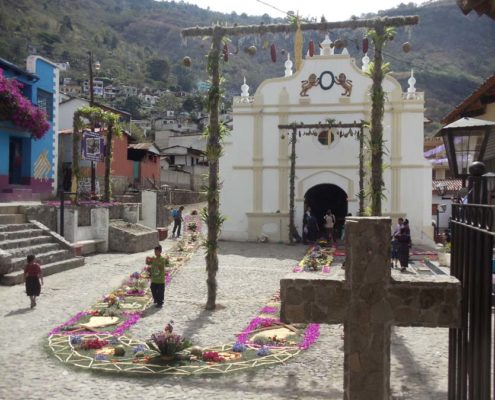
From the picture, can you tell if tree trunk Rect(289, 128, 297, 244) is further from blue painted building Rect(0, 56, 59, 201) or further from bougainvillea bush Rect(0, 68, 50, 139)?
blue painted building Rect(0, 56, 59, 201)

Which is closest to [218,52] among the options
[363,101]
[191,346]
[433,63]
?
[191,346]

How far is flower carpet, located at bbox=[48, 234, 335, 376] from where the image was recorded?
A: 24.9 feet

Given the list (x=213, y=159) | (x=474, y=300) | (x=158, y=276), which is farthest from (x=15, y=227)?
(x=474, y=300)

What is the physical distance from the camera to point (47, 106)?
26656 mm

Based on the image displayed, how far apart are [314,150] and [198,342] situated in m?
18.1

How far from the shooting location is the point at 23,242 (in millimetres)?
15688

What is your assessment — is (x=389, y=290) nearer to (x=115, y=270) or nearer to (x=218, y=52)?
(x=218, y=52)

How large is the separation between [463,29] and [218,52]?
150 m

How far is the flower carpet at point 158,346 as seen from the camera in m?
7.59

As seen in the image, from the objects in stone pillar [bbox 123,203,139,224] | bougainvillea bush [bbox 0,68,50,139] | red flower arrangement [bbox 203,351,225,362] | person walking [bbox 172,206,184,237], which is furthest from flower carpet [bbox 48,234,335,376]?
bougainvillea bush [bbox 0,68,50,139]

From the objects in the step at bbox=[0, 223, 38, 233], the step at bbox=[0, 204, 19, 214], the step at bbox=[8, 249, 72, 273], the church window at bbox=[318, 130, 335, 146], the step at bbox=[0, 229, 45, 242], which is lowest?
the step at bbox=[8, 249, 72, 273]

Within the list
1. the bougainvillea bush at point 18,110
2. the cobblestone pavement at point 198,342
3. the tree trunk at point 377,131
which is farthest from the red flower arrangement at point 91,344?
the bougainvillea bush at point 18,110

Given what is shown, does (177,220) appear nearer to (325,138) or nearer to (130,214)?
(130,214)

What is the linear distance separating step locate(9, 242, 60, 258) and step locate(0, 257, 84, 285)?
0.57m
